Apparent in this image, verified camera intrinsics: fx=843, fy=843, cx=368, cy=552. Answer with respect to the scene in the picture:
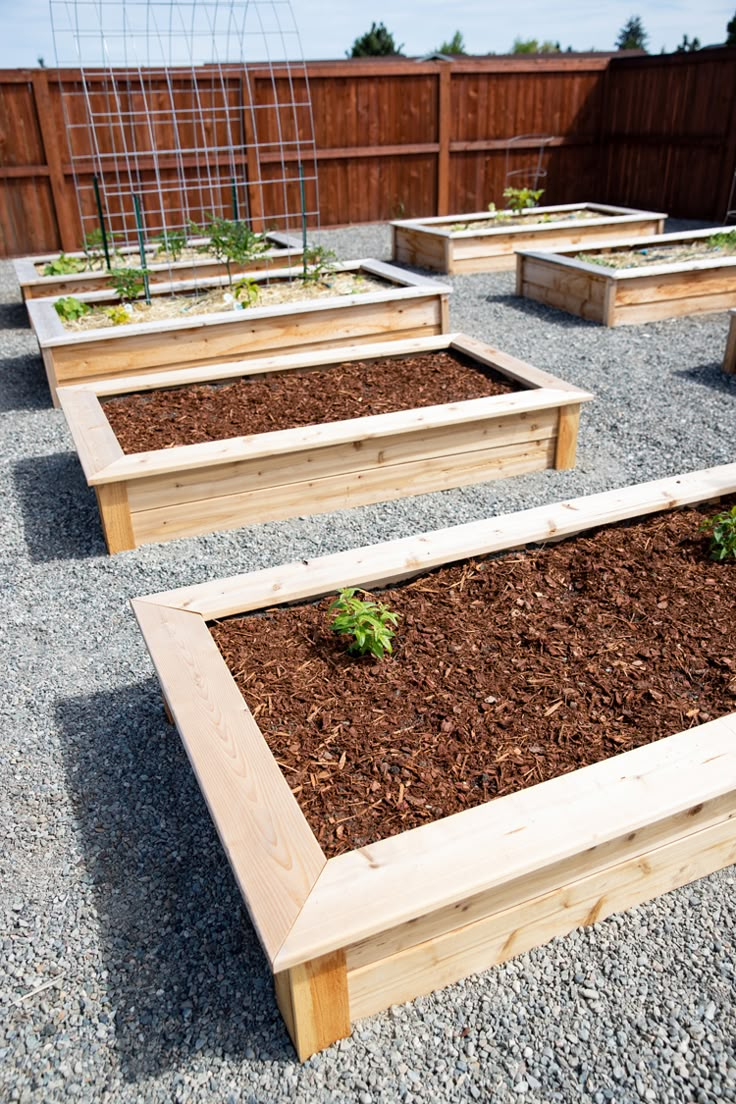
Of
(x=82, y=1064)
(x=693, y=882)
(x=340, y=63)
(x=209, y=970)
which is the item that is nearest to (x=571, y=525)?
(x=693, y=882)

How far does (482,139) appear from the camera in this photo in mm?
10891

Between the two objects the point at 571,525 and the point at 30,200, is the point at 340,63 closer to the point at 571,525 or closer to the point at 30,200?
the point at 30,200

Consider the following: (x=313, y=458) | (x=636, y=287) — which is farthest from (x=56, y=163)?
(x=313, y=458)

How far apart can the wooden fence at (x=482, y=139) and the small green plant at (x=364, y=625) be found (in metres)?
8.69

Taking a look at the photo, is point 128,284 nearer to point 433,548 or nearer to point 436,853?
point 433,548

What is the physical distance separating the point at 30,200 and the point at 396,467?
24.8 ft

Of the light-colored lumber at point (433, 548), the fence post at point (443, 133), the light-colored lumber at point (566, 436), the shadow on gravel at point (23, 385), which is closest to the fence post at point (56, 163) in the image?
the shadow on gravel at point (23, 385)

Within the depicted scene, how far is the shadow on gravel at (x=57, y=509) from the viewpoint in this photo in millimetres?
3625

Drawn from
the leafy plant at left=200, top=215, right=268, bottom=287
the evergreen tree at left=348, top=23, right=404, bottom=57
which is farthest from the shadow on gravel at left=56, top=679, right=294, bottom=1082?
the evergreen tree at left=348, top=23, right=404, bottom=57

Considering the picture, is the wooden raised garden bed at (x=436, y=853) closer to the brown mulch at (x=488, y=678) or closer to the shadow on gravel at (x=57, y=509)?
the brown mulch at (x=488, y=678)

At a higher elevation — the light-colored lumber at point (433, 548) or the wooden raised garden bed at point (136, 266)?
the wooden raised garden bed at point (136, 266)

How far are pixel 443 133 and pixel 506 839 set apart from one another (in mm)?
10709

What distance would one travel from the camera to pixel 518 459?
4188 mm

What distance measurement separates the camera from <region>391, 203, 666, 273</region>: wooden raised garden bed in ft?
27.2
